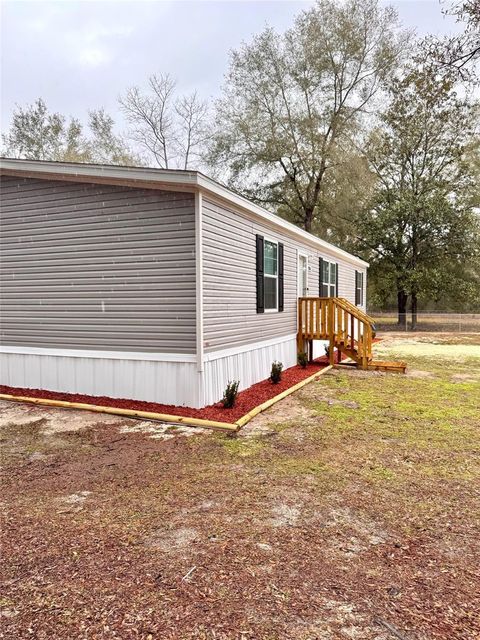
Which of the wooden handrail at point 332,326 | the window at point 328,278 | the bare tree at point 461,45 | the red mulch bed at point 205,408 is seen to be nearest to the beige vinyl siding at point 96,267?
the red mulch bed at point 205,408

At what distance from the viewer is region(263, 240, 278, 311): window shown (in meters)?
7.63

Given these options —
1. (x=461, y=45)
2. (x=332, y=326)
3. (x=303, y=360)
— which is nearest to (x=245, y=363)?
(x=303, y=360)

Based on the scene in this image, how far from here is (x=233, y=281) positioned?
253 inches

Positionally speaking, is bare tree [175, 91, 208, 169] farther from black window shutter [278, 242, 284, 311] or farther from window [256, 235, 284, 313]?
window [256, 235, 284, 313]

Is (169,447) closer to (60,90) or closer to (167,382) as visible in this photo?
(167,382)

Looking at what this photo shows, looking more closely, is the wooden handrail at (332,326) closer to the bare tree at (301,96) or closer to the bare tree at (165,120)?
the bare tree at (301,96)

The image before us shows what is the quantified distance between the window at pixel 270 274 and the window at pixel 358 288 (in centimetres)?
827

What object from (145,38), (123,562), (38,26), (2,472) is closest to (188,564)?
(123,562)

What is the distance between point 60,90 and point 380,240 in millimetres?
19441

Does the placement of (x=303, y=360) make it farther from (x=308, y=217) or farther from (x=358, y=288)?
(x=308, y=217)

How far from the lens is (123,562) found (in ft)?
7.66

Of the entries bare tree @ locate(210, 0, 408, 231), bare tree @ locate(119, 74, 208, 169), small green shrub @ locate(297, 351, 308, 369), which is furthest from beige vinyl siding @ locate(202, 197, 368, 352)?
bare tree @ locate(119, 74, 208, 169)

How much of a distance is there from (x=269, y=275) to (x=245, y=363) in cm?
187

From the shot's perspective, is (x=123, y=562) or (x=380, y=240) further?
(x=380, y=240)
